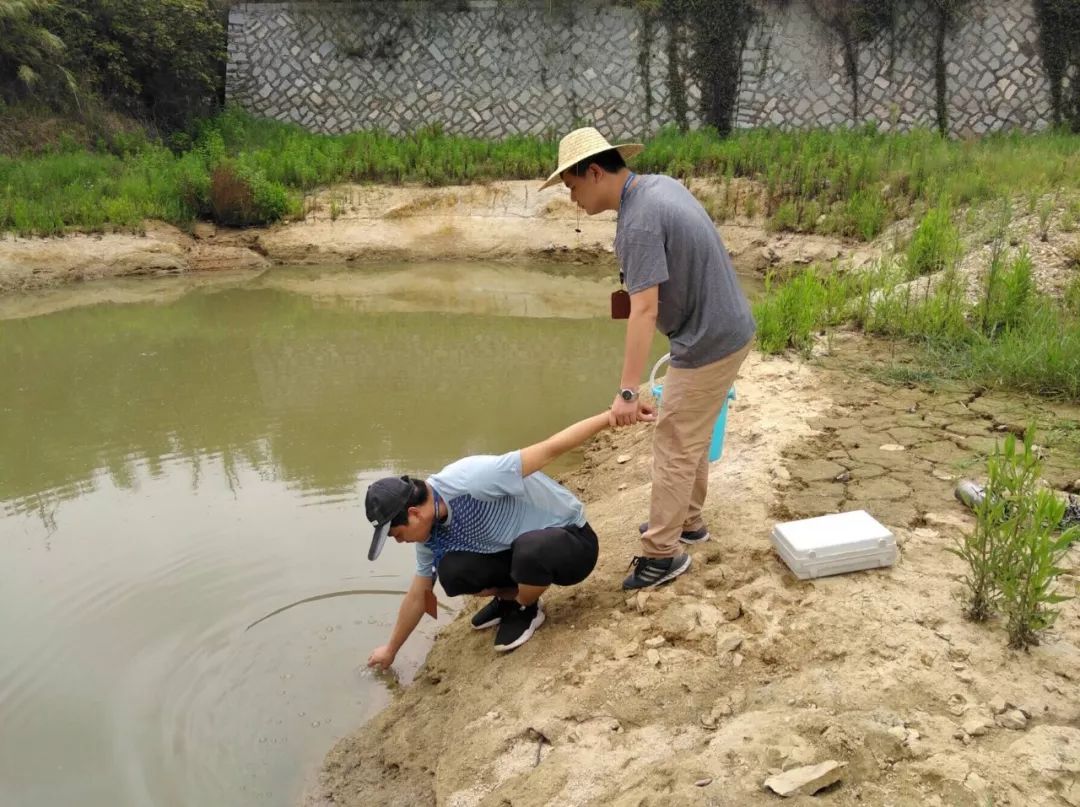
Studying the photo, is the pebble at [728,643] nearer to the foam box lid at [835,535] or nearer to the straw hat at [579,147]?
the foam box lid at [835,535]

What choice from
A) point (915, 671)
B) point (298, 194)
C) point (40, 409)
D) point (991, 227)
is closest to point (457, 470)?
point (915, 671)

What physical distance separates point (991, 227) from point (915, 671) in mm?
6193

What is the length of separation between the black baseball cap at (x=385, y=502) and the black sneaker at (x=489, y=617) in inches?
30.5

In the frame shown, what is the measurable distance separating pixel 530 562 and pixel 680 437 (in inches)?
25.9

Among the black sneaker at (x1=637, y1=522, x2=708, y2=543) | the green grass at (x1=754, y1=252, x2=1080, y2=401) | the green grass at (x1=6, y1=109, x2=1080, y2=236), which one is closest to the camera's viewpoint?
the black sneaker at (x1=637, y1=522, x2=708, y2=543)

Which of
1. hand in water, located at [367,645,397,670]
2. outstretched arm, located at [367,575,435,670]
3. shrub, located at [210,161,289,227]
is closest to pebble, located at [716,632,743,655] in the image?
outstretched arm, located at [367,575,435,670]

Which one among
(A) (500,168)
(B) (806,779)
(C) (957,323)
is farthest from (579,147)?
(A) (500,168)

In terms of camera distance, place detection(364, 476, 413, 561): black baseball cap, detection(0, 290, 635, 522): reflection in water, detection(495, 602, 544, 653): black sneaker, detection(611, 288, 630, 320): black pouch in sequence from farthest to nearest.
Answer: detection(0, 290, 635, 522): reflection in water → detection(495, 602, 544, 653): black sneaker → detection(611, 288, 630, 320): black pouch → detection(364, 476, 413, 561): black baseball cap

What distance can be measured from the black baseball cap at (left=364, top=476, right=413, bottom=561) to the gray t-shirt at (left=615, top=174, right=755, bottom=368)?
0.94 metres

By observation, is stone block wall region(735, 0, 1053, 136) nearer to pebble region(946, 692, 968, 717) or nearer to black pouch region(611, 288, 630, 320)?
black pouch region(611, 288, 630, 320)

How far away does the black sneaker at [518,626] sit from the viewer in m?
3.16

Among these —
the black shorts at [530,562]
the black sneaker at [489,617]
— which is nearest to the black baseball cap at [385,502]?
the black shorts at [530,562]

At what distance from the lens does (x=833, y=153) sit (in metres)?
12.3

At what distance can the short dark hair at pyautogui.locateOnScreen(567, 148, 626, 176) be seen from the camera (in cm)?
282
